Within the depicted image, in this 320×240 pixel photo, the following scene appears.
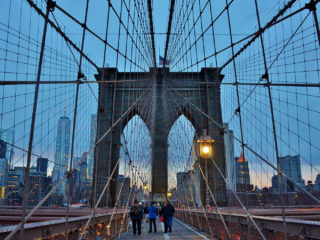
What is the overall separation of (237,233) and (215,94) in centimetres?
1878

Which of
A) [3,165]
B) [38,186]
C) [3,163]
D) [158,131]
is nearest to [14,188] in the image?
[38,186]

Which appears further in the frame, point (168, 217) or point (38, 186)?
point (38, 186)

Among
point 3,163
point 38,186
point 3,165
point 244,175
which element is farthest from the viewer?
point 38,186

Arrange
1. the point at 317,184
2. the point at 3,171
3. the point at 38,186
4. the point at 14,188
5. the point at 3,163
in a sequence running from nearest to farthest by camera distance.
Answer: the point at 317,184 → the point at 3,163 → the point at 3,171 → the point at 14,188 → the point at 38,186

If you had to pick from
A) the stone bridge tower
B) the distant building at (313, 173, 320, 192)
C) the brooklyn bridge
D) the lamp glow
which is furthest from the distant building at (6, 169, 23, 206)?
the stone bridge tower

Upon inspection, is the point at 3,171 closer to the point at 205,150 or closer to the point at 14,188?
the point at 14,188

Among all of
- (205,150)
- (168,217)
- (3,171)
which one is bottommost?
(168,217)

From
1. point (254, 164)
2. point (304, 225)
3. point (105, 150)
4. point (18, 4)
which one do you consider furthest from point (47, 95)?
point (105, 150)

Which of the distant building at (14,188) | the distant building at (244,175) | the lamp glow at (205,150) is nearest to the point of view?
the distant building at (244,175)

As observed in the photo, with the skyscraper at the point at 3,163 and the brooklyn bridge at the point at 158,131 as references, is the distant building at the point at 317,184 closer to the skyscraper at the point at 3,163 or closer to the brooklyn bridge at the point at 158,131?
the brooklyn bridge at the point at 158,131

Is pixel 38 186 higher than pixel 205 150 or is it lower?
lower

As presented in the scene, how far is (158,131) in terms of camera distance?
24.4 m

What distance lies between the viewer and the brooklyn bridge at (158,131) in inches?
177

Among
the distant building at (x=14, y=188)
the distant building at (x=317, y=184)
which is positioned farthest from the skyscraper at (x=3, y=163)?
the distant building at (x=317, y=184)
